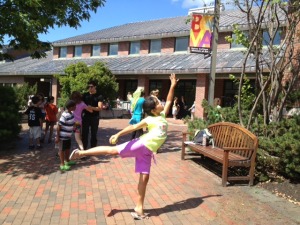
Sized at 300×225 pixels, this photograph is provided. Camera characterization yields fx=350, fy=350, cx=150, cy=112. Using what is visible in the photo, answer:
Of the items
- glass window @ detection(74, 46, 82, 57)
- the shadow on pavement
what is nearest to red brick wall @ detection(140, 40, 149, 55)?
glass window @ detection(74, 46, 82, 57)

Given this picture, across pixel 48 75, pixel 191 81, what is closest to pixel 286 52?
pixel 191 81

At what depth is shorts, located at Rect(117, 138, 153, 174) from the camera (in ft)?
14.5

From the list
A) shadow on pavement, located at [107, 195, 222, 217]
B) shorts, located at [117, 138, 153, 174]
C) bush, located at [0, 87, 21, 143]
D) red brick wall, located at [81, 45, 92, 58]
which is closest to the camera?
shorts, located at [117, 138, 153, 174]

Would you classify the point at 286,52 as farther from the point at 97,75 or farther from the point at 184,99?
the point at 184,99

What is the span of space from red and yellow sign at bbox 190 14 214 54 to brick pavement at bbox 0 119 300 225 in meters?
3.81

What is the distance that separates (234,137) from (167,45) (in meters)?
18.2

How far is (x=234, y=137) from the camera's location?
278 inches

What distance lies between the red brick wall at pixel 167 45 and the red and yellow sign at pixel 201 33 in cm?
1432

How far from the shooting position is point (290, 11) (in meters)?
7.57

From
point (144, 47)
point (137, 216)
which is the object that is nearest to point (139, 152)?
point (137, 216)

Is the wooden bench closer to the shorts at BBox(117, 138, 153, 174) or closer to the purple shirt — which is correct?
the shorts at BBox(117, 138, 153, 174)

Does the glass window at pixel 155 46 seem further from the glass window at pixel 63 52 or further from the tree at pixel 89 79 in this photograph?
the glass window at pixel 63 52

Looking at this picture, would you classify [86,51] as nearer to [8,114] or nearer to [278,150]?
[8,114]

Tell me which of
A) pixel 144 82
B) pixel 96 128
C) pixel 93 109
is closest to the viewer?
pixel 93 109
